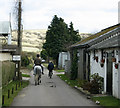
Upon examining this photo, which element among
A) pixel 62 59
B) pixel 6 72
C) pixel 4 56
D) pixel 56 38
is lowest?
pixel 6 72

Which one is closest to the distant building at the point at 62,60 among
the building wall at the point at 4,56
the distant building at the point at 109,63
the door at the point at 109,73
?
the building wall at the point at 4,56

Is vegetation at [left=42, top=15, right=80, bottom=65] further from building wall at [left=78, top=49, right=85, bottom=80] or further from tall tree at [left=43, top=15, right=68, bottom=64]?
building wall at [left=78, top=49, right=85, bottom=80]

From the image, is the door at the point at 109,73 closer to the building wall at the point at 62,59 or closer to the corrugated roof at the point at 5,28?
the corrugated roof at the point at 5,28

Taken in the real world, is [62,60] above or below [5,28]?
below

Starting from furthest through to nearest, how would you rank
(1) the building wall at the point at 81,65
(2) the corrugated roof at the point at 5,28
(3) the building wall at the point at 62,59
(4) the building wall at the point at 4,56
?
(3) the building wall at the point at 62,59 < (2) the corrugated roof at the point at 5,28 < (1) the building wall at the point at 81,65 < (4) the building wall at the point at 4,56

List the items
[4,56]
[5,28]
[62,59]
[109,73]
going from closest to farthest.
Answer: [109,73] < [4,56] < [5,28] < [62,59]

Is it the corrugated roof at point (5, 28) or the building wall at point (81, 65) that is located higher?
the corrugated roof at point (5, 28)

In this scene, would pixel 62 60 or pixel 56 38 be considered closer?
pixel 62 60

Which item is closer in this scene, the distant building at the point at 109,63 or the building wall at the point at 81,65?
the distant building at the point at 109,63

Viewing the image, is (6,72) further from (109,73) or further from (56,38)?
(56,38)

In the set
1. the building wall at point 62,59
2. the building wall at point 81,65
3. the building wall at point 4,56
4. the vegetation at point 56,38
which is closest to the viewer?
the building wall at point 4,56

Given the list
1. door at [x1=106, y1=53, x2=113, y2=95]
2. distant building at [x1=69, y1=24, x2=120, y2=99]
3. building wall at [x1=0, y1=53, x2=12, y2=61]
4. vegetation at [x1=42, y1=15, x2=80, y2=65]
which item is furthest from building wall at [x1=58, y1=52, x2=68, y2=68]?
door at [x1=106, y1=53, x2=113, y2=95]

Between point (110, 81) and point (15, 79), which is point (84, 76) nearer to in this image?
point (15, 79)

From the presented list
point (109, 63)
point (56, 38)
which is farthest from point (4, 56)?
point (56, 38)
